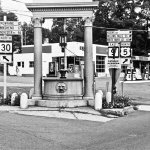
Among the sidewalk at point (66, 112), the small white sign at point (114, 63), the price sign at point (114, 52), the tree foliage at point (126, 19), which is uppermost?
the tree foliage at point (126, 19)

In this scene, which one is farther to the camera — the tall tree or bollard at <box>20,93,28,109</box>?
the tall tree

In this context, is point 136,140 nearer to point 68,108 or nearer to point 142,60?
point 68,108

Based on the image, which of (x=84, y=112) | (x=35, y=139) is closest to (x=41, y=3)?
(x=84, y=112)

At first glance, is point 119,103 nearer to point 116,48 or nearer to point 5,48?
point 116,48

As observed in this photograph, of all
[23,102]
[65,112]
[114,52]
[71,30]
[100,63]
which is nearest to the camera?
[65,112]

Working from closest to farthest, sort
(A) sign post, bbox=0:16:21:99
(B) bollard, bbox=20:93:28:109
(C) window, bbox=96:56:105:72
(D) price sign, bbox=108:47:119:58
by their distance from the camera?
(B) bollard, bbox=20:93:28:109 → (D) price sign, bbox=108:47:119:58 → (A) sign post, bbox=0:16:21:99 → (C) window, bbox=96:56:105:72

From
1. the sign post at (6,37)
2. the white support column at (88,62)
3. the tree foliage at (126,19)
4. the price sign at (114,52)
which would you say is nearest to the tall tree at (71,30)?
the tree foliage at (126,19)

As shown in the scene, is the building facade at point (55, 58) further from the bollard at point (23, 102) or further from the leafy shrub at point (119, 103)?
the bollard at point (23, 102)

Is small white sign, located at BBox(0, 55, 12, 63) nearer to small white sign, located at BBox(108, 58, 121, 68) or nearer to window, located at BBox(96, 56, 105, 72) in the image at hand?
small white sign, located at BBox(108, 58, 121, 68)

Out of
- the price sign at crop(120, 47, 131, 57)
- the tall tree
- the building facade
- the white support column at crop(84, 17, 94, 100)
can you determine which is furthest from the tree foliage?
the price sign at crop(120, 47, 131, 57)

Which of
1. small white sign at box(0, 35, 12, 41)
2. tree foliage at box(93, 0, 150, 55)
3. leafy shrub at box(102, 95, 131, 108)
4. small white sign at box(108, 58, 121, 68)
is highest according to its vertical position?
tree foliage at box(93, 0, 150, 55)

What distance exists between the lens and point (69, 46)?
55125 mm

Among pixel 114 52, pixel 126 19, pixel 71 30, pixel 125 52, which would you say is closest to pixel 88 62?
pixel 114 52

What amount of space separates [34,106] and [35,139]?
25.2 feet
